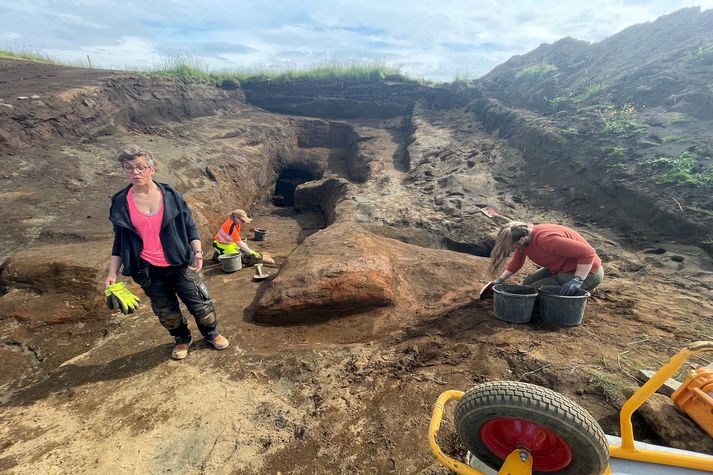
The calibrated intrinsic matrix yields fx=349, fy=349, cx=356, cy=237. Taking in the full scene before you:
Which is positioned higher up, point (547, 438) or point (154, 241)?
point (154, 241)

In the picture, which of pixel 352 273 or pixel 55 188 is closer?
pixel 352 273

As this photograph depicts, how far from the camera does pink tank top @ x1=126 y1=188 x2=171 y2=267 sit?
2887 millimetres

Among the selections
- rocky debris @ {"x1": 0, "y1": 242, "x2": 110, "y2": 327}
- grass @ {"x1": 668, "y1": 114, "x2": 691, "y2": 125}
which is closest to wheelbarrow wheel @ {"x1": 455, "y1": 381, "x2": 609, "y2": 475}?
rocky debris @ {"x1": 0, "y1": 242, "x2": 110, "y2": 327}

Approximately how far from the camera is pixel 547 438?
174 centimetres

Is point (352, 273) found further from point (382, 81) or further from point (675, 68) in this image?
point (382, 81)

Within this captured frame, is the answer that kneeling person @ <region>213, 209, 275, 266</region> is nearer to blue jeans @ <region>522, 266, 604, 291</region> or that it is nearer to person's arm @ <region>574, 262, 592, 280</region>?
blue jeans @ <region>522, 266, 604, 291</region>

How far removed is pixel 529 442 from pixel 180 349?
10.1ft

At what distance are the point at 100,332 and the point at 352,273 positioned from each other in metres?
2.98

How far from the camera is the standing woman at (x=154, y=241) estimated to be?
2.86 m

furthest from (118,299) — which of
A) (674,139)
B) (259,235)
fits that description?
(674,139)

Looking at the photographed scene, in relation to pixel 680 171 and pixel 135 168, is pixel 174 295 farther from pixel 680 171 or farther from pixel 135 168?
pixel 680 171

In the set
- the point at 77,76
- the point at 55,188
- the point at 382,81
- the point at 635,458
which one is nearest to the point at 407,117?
the point at 382,81

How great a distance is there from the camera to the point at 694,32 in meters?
12.2

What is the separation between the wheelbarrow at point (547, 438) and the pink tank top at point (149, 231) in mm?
2512
